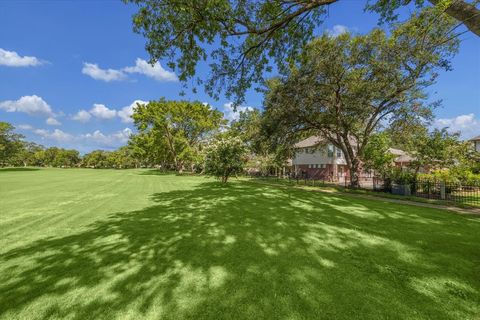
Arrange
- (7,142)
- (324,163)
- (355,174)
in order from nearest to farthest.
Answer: (355,174) < (324,163) < (7,142)

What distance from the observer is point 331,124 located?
73.6 ft

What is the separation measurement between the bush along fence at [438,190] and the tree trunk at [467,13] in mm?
14583

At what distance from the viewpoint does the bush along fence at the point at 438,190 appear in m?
14.8

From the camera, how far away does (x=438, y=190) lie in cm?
1577

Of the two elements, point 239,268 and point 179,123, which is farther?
point 179,123

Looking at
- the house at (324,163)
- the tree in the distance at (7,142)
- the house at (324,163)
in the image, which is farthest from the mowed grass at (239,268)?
the tree in the distance at (7,142)

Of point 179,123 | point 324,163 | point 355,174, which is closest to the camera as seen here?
point 355,174

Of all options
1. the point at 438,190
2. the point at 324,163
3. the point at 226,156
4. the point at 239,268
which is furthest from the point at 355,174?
the point at 239,268

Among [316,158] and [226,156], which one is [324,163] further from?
[226,156]

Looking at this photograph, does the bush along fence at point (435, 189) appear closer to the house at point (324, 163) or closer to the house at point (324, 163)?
the house at point (324, 163)

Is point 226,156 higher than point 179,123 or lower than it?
lower

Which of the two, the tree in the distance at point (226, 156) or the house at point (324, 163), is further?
the house at point (324, 163)

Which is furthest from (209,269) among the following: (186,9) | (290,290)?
(186,9)

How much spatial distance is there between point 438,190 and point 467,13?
52.6 feet
